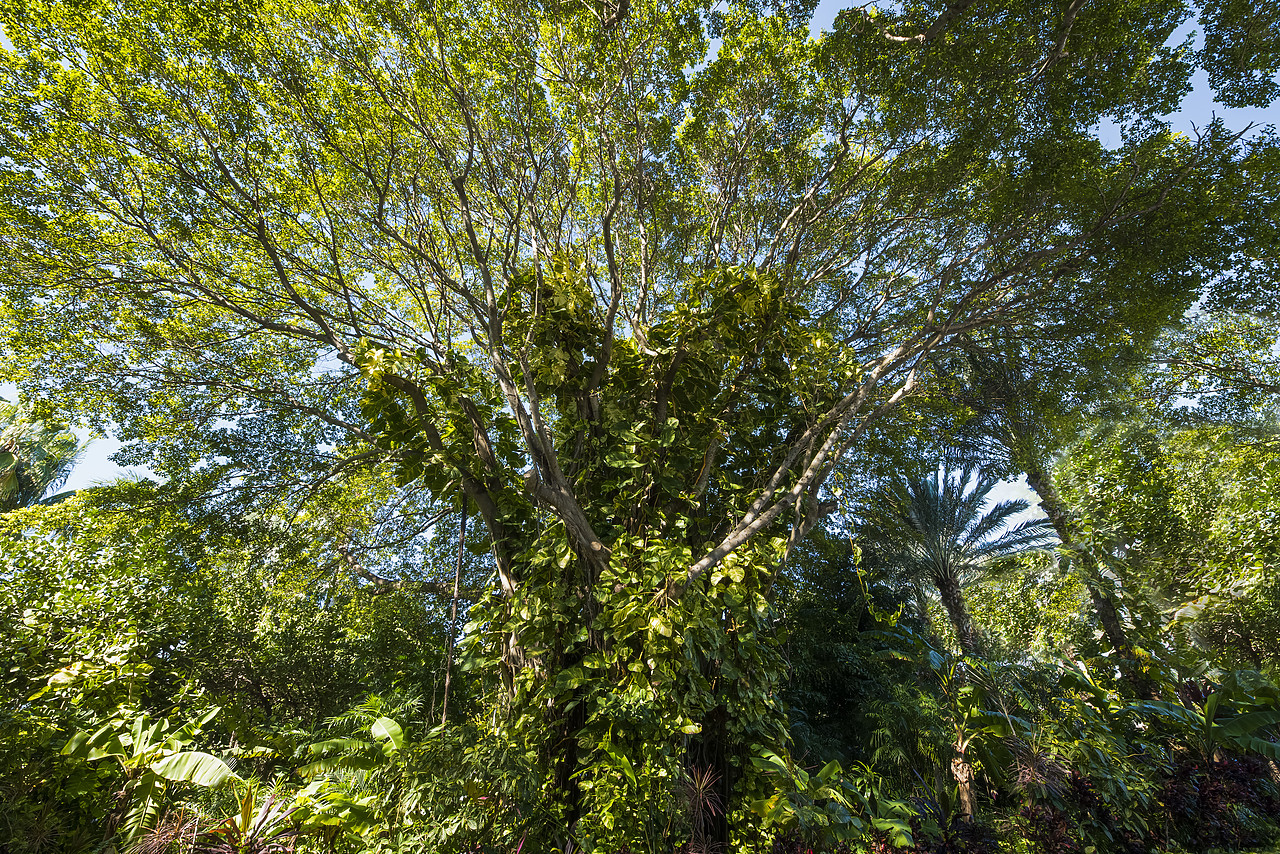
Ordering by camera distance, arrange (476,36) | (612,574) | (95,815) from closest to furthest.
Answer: (95,815)
(612,574)
(476,36)

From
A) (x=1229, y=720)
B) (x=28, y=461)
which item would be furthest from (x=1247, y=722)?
(x=28, y=461)

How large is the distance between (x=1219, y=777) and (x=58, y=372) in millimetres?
12077

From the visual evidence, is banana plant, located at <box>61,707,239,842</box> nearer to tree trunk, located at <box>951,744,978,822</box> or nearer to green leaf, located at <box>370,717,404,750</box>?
green leaf, located at <box>370,717,404,750</box>

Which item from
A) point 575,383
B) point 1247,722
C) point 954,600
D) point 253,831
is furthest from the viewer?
point 954,600

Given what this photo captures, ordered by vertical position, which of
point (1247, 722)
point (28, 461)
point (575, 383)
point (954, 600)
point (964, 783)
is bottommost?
point (1247, 722)

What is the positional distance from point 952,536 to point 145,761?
11.8m

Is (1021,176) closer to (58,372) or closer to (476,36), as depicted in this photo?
(476,36)

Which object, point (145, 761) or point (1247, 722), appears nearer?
point (145, 761)

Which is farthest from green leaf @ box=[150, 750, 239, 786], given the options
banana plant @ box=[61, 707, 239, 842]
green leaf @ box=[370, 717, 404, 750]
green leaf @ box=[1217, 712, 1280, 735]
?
green leaf @ box=[1217, 712, 1280, 735]

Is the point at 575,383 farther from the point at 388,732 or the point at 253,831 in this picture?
the point at 253,831

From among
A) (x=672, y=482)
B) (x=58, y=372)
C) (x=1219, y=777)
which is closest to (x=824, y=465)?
(x=672, y=482)

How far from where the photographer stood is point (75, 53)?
15.1 feet

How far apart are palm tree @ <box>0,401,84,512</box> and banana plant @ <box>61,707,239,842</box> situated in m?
12.5

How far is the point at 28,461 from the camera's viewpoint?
562 inches
